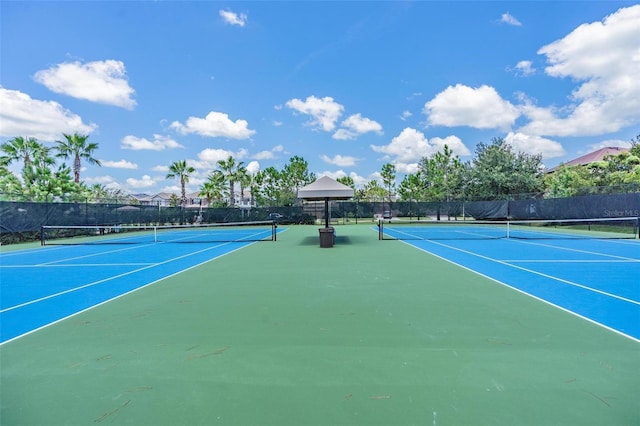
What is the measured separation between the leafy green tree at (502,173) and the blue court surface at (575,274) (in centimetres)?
2428

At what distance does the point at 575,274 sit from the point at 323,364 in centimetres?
769

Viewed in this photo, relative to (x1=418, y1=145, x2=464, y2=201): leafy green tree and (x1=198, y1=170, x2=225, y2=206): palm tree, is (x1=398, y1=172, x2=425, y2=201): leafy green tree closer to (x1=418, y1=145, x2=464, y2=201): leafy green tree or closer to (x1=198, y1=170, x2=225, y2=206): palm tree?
(x1=418, y1=145, x2=464, y2=201): leafy green tree

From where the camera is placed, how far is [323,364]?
346 cm

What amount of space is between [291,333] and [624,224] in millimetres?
25483

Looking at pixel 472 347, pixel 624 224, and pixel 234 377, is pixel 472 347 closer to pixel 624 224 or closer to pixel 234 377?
pixel 234 377

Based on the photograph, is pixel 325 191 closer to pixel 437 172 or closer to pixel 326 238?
pixel 326 238

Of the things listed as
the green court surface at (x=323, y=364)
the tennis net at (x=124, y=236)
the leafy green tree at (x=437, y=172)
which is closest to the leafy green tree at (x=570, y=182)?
the leafy green tree at (x=437, y=172)

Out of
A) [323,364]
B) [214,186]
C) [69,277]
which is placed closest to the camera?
[323,364]

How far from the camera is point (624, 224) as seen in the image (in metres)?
20.7

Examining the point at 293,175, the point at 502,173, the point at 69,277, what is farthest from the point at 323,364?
the point at 293,175

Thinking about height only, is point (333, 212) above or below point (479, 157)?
below

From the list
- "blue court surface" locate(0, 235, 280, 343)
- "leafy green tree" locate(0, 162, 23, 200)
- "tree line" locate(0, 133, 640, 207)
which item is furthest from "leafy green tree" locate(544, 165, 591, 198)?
"leafy green tree" locate(0, 162, 23, 200)

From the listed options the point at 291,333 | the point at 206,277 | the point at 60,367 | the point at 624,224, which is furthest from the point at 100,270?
the point at 624,224

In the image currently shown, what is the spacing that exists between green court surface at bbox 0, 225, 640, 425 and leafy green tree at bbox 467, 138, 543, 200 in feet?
114
